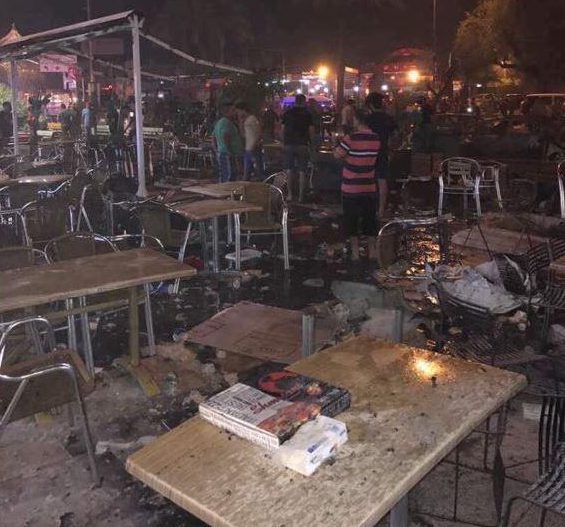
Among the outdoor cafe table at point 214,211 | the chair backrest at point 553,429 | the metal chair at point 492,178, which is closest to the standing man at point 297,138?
the metal chair at point 492,178

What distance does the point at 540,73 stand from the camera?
22.5 m

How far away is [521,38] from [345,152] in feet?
57.7

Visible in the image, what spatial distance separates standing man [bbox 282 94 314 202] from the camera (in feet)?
36.7

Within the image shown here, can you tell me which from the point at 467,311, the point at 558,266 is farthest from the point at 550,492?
the point at 558,266

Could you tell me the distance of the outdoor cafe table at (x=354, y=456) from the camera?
5.70 ft

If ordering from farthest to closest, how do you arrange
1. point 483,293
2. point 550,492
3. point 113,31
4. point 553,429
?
point 113,31, point 483,293, point 553,429, point 550,492

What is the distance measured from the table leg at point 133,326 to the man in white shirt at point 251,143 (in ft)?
25.3

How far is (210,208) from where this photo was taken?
257 inches

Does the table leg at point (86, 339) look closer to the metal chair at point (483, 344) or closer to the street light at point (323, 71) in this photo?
the metal chair at point (483, 344)

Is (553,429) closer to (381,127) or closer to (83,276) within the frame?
(83,276)

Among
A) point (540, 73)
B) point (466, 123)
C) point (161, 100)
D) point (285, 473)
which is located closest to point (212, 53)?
point (161, 100)

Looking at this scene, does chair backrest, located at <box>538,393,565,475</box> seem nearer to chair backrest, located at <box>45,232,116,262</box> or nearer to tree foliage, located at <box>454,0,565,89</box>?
chair backrest, located at <box>45,232,116,262</box>

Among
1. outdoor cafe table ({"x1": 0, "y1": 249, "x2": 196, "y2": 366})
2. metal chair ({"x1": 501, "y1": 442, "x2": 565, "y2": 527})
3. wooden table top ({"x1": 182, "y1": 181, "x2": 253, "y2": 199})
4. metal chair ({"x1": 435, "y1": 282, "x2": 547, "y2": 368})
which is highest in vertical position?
wooden table top ({"x1": 182, "y1": 181, "x2": 253, "y2": 199})

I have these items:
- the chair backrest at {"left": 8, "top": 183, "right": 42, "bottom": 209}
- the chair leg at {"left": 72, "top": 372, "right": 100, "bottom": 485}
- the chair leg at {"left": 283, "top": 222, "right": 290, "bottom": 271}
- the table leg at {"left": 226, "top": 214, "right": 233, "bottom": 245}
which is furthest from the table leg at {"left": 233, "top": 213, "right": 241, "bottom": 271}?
the chair leg at {"left": 72, "top": 372, "right": 100, "bottom": 485}
